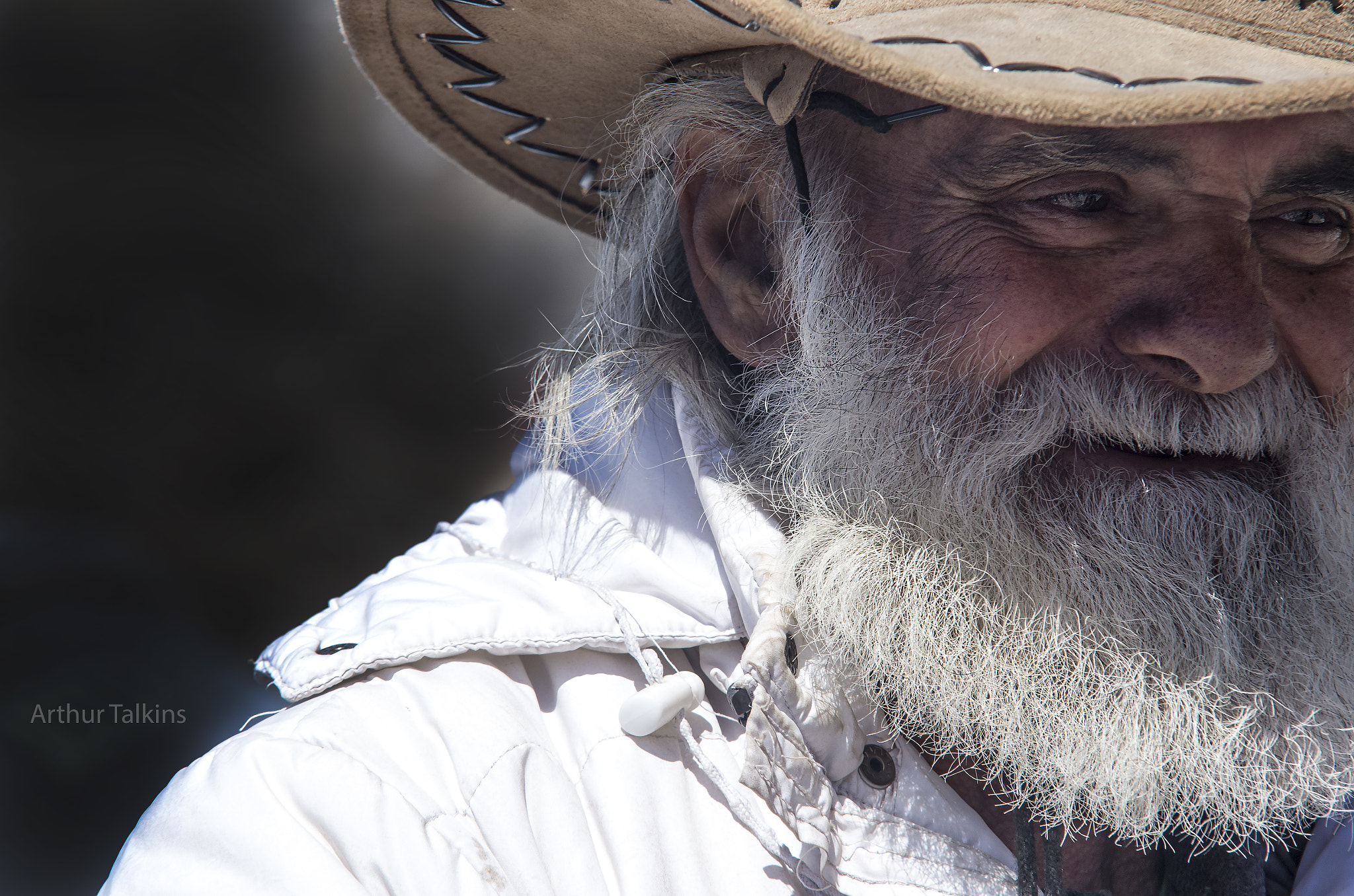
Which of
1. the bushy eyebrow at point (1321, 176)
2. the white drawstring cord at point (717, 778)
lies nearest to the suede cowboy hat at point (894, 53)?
the bushy eyebrow at point (1321, 176)

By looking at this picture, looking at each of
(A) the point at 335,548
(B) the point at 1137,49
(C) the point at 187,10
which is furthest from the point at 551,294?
(B) the point at 1137,49

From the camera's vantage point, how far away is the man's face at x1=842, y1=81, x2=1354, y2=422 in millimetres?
1133

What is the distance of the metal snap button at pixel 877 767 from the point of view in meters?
1.23

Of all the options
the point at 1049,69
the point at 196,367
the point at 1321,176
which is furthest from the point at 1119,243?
the point at 196,367

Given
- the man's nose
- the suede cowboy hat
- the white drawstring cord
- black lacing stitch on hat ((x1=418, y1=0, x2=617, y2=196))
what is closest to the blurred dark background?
black lacing stitch on hat ((x1=418, y1=0, x2=617, y2=196))

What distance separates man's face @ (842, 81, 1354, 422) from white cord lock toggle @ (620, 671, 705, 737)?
0.58 metres

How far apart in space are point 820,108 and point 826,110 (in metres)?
0.01

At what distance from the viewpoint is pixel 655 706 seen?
116 cm

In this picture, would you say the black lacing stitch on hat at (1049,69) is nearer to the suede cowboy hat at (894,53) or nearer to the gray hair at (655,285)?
the suede cowboy hat at (894,53)

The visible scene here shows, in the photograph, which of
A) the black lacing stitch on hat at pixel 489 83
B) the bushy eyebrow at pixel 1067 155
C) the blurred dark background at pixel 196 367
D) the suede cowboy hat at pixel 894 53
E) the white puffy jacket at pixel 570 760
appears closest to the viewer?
the suede cowboy hat at pixel 894 53

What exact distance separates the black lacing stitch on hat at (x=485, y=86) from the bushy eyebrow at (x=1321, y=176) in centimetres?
107

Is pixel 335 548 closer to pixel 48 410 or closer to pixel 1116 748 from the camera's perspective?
pixel 48 410

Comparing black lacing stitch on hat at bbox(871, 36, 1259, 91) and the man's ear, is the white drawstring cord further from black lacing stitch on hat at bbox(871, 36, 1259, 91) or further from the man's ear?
black lacing stitch on hat at bbox(871, 36, 1259, 91)

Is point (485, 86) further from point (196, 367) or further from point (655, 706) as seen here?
point (196, 367)
